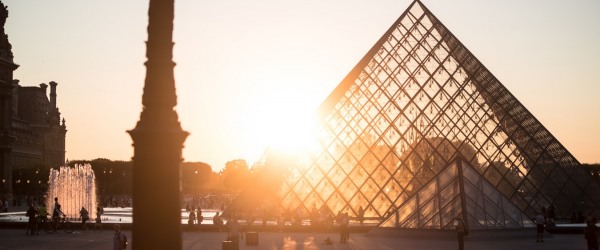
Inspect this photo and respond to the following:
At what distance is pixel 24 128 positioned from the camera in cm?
11162

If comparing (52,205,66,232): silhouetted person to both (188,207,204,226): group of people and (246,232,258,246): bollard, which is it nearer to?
(188,207,204,226): group of people

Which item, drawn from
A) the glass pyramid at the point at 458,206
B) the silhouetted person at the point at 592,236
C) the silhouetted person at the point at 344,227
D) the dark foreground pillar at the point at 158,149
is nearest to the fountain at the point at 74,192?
the glass pyramid at the point at 458,206

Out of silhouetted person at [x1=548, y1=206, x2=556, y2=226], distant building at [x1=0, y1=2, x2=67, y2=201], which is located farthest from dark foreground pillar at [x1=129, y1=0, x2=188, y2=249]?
distant building at [x1=0, y1=2, x2=67, y2=201]

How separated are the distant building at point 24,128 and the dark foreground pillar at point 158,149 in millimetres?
72126

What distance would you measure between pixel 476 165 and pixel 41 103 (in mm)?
105925

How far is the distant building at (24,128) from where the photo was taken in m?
78.3

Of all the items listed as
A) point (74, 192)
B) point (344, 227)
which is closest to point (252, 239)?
point (344, 227)

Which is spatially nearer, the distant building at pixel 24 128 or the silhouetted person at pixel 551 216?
the silhouetted person at pixel 551 216

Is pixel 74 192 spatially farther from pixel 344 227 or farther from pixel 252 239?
pixel 344 227

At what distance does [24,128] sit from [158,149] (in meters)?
112

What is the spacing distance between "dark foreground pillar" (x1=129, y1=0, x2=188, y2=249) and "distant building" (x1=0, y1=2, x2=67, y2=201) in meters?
72.1

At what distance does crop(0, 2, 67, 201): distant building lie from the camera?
257 feet

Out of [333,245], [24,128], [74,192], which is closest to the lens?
[333,245]

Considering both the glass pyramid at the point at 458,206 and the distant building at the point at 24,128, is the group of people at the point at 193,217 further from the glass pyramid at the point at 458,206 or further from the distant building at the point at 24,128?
the distant building at the point at 24,128
